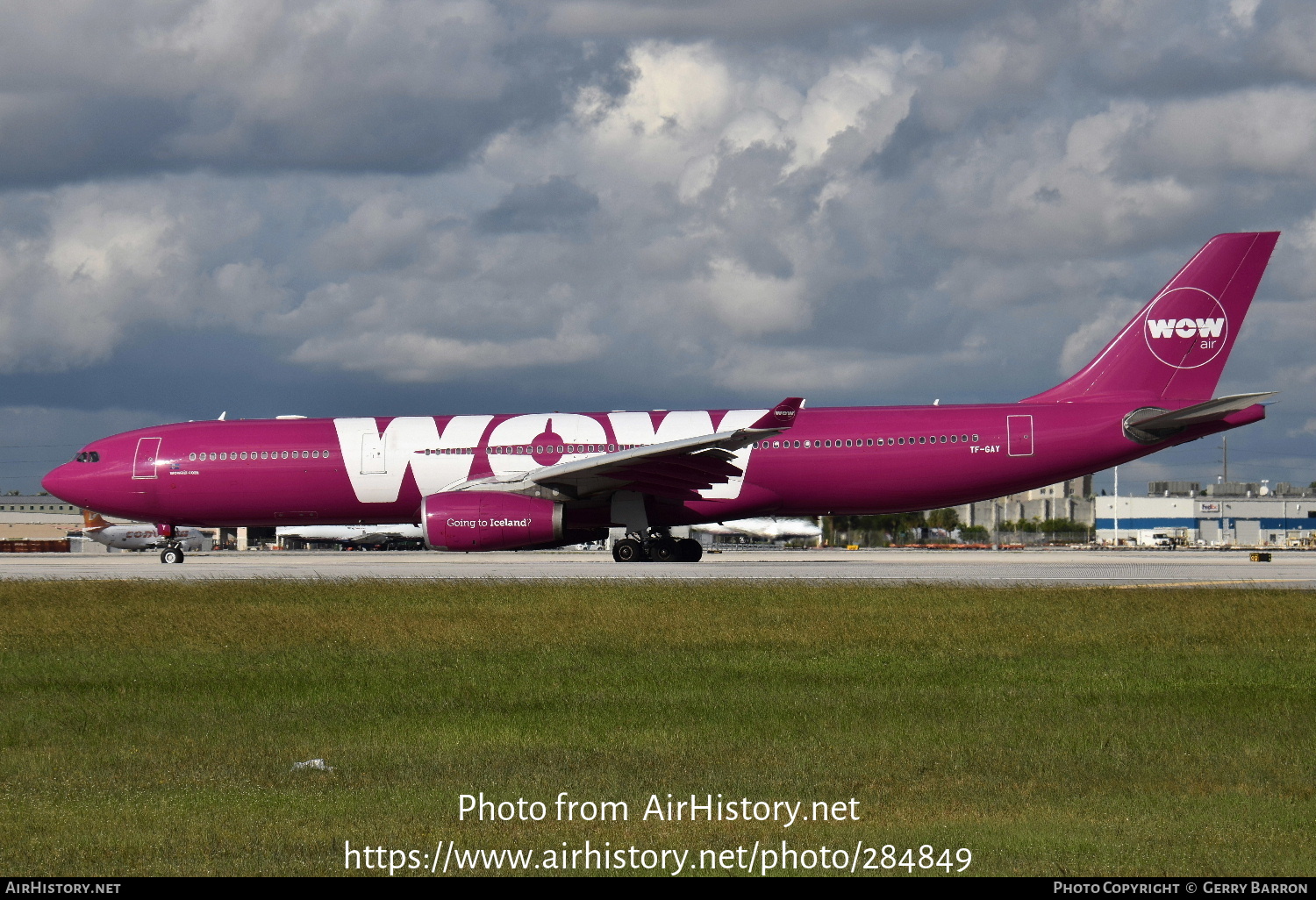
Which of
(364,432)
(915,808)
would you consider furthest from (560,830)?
(364,432)

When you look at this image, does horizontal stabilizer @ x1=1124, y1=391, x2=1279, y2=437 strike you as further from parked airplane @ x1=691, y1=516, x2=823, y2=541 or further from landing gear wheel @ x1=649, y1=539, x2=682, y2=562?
parked airplane @ x1=691, y1=516, x2=823, y2=541

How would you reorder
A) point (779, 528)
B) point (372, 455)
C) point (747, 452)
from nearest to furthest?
point (747, 452) < point (372, 455) < point (779, 528)

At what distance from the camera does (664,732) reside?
8805 millimetres

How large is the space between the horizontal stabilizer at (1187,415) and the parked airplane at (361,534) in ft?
151

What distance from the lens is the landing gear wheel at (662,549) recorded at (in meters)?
31.5

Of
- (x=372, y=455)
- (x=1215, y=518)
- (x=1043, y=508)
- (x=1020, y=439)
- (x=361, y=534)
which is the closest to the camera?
(x=1020, y=439)

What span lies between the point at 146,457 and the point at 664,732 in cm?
2669

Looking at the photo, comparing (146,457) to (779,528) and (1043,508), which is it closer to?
(779,528)

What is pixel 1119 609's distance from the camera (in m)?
16.6

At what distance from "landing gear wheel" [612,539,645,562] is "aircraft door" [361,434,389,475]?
5800mm

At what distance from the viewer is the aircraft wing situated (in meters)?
27.5

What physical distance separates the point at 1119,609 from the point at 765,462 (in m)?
13.7

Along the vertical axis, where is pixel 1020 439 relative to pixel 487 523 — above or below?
above

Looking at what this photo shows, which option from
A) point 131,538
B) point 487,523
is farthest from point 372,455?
point 131,538
